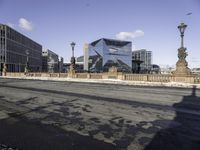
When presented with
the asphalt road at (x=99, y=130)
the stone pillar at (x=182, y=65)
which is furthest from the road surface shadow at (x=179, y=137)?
the stone pillar at (x=182, y=65)

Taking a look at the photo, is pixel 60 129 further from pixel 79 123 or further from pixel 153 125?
pixel 153 125

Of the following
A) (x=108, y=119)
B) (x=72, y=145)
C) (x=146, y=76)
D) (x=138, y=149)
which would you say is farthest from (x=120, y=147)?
(x=146, y=76)

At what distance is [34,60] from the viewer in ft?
524

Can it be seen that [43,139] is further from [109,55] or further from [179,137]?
[109,55]

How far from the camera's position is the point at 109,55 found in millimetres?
146250

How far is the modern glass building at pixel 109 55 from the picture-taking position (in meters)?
145

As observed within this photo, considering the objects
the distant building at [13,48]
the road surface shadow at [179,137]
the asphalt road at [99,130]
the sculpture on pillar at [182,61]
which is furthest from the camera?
the distant building at [13,48]

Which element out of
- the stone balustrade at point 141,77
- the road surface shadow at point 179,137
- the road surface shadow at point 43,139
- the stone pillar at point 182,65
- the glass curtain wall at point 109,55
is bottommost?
the road surface shadow at point 43,139

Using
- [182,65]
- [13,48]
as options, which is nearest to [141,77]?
[182,65]

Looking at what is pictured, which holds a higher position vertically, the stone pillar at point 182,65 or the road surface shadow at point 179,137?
the stone pillar at point 182,65

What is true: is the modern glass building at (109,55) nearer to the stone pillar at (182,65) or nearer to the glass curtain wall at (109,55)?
the glass curtain wall at (109,55)

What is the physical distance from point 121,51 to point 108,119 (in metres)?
143

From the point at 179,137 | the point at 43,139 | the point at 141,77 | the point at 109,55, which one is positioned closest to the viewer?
the point at 43,139

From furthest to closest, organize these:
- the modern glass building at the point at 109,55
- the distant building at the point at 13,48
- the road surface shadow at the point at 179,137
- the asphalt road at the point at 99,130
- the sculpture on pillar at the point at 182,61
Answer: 1. the modern glass building at the point at 109,55
2. the distant building at the point at 13,48
3. the sculpture on pillar at the point at 182,61
4. the asphalt road at the point at 99,130
5. the road surface shadow at the point at 179,137
